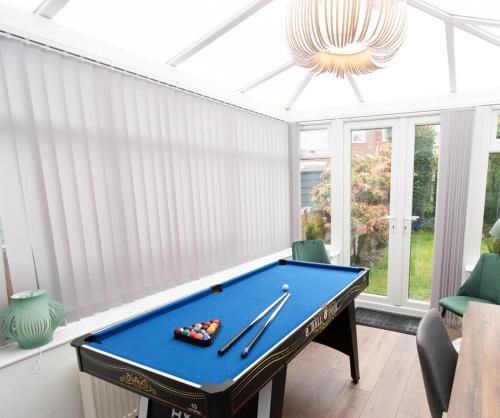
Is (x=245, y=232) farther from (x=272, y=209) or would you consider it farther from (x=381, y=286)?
(x=381, y=286)

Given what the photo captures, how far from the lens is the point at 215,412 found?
121cm

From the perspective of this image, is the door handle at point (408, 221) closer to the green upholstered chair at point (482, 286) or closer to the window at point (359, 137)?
the green upholstered chair at point (482, 286)

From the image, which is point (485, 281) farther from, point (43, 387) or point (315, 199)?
point (43, 387)

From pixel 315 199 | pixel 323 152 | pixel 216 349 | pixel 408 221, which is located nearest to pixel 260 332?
pixel 216 349

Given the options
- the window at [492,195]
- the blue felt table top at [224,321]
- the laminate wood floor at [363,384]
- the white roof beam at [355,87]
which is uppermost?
the white roof beam at [355,87]

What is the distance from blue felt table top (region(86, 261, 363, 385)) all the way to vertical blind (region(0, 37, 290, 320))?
0.54 metres

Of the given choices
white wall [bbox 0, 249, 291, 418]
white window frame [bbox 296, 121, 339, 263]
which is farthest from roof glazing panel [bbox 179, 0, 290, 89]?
white wall [bbox 0, 249, 291, 418]

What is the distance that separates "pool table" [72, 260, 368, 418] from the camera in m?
1.30

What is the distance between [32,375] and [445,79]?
4.29 meters

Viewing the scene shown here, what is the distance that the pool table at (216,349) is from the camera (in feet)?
4.27

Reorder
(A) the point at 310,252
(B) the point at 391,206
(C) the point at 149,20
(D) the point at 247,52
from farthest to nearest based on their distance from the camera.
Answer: (B) the point at 391,206
(A) the point at 310,252
(D) the point at 247,52
(C) the point at 149,20

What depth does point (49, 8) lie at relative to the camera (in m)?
1.85

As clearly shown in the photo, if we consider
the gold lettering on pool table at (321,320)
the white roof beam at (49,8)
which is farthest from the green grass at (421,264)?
the white roof beam at (49,8)

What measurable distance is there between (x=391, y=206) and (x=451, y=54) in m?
1.81
